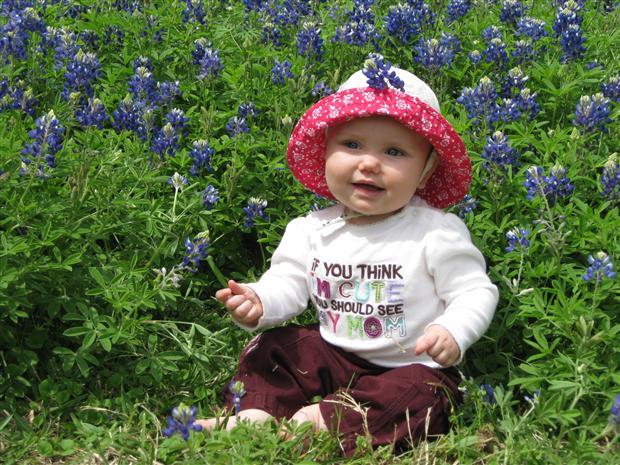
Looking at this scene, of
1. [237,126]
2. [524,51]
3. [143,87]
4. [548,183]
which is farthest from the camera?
[524,51]

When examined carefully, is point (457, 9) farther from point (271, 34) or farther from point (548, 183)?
point (548, 183)

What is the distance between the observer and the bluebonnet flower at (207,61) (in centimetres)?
473

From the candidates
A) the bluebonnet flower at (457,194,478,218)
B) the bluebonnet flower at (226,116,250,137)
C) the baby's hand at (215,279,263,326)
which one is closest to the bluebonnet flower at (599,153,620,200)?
the bluebonnet flower at (457,194,478,218)

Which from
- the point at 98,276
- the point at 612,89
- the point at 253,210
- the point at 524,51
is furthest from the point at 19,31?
the point at 612,89

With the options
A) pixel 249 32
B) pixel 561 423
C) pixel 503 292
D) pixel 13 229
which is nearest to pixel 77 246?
pixel 13 229

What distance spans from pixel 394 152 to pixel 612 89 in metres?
1.69

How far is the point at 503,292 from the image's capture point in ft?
12.0

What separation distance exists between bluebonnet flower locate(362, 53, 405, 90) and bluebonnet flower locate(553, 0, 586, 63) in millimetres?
1663

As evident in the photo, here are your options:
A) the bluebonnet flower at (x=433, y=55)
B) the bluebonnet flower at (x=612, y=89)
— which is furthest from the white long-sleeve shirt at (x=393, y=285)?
the bluebonnet flower at (x=612, y=89)

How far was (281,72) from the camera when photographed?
4.76 metres

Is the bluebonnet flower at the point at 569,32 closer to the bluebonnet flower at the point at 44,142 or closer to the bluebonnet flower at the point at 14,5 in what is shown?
the bluebonnet flower at the point at 44,142

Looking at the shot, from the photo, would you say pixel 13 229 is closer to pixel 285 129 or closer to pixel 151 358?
pixel 151 358

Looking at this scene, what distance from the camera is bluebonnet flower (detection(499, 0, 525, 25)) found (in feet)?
17.6

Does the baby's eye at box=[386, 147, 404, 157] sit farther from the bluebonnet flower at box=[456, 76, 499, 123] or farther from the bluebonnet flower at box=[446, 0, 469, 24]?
the bluebonnet flower at box=[446, 0, 469, 24]
